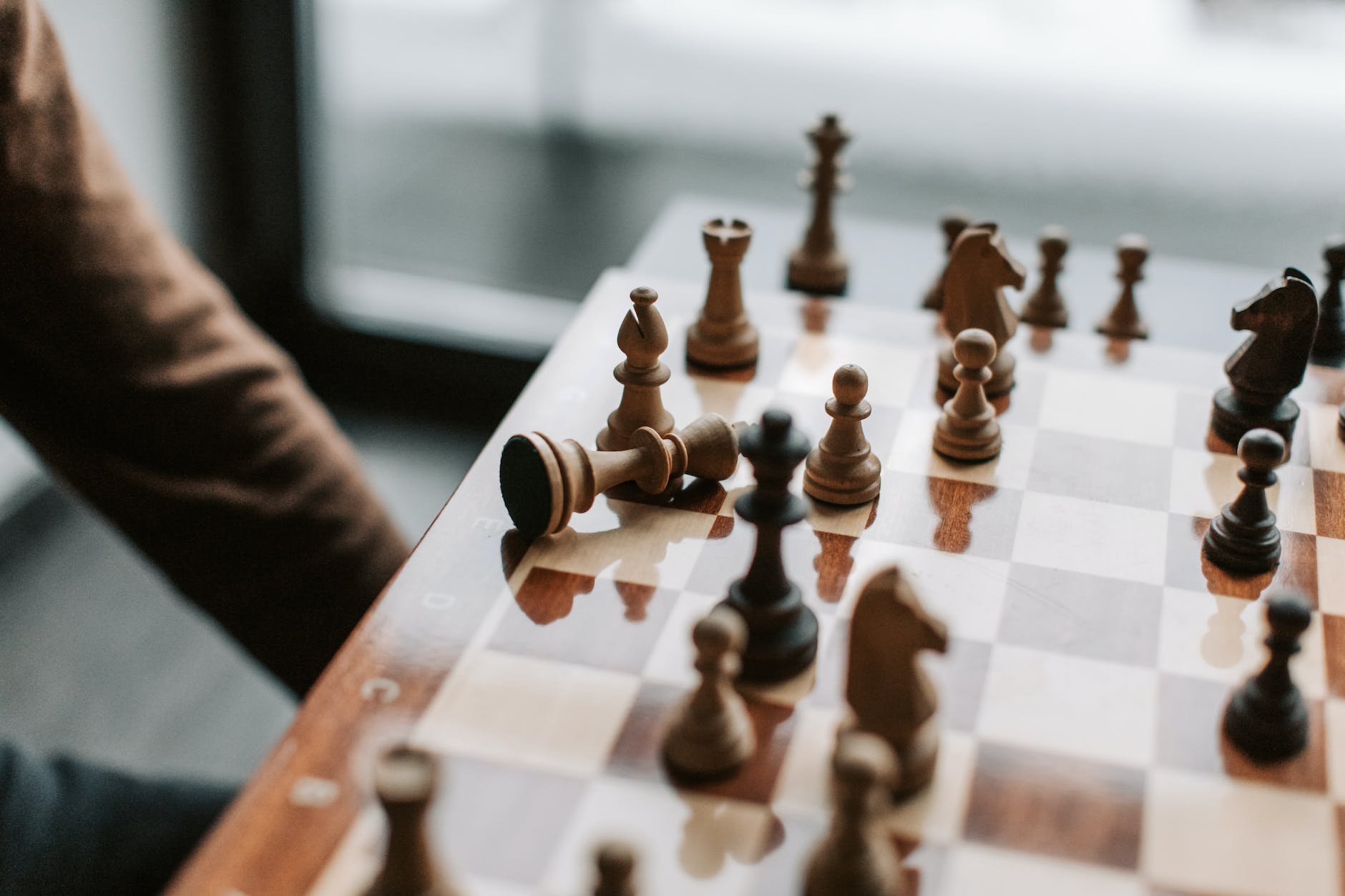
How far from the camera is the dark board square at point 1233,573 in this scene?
122 cm

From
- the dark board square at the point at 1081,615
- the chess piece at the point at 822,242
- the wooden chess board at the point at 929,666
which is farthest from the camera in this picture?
the chess piece at the point at 822,242

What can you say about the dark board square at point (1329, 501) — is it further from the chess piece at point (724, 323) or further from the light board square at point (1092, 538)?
the chess piece at point (724, 323)

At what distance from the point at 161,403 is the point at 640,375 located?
79 centimetres

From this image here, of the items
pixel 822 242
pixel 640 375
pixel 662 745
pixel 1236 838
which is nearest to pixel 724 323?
pixel 640 375

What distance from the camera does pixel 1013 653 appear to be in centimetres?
112

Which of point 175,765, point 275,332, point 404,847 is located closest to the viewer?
point 404,847

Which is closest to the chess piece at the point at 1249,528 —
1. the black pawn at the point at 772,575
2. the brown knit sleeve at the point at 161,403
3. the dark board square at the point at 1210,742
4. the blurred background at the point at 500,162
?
the dark board square at the point at 1210,742

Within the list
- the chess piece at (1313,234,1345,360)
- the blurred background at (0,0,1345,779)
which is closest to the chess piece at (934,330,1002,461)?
the chess piece at (1313,234,1345,360)

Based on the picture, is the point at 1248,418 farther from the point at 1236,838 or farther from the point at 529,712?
the point at 529,712

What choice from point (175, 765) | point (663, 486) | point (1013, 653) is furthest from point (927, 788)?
point (175, 765)

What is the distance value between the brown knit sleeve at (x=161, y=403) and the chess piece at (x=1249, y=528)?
1.14 m

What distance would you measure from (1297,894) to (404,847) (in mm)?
586

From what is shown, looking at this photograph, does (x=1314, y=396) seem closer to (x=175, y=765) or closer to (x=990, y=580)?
(x=990, y=580)

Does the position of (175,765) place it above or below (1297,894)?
below
